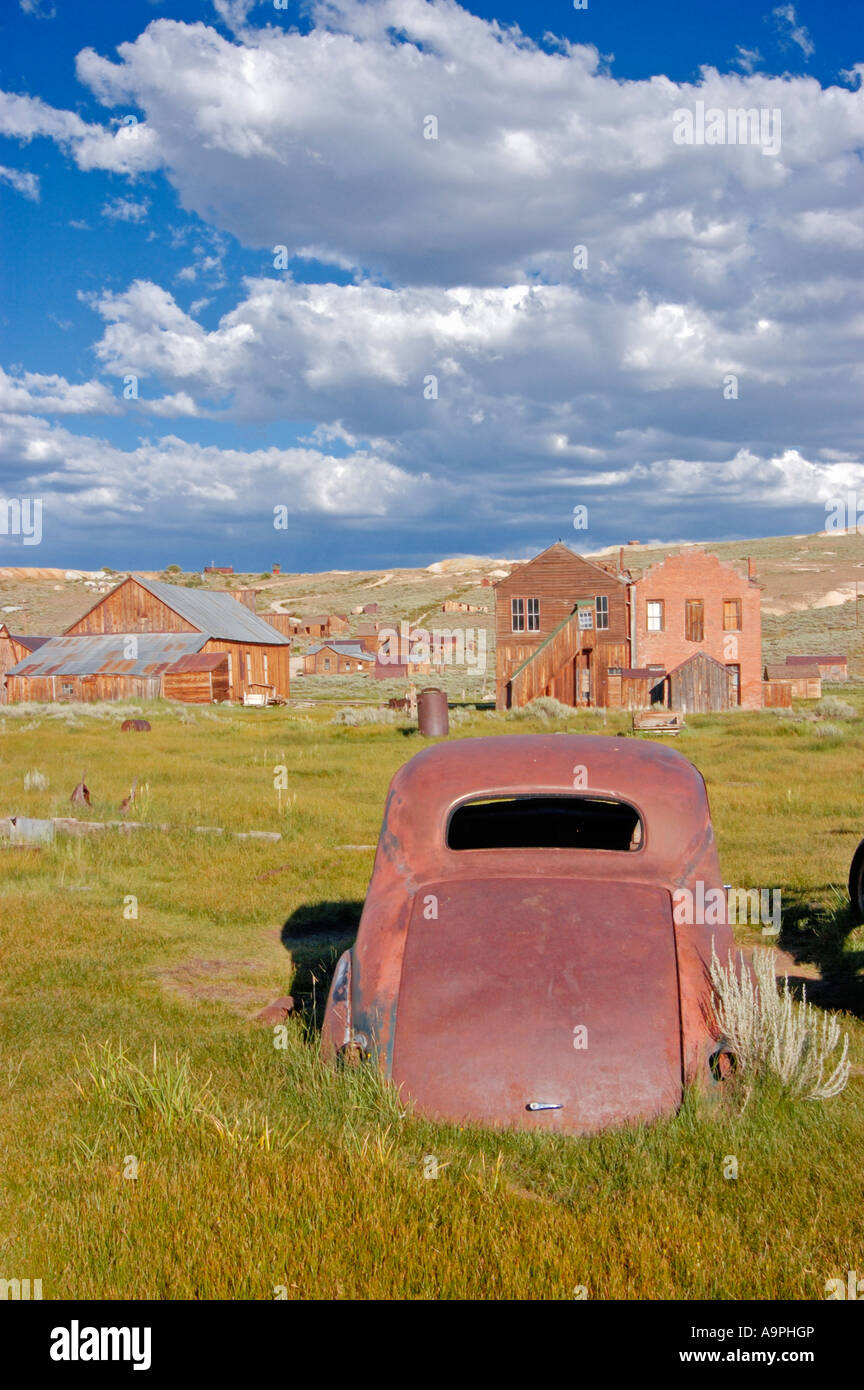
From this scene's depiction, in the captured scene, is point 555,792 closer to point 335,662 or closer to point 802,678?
point 802,678

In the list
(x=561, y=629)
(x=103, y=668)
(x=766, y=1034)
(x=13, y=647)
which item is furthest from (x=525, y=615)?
(x=766, y=1034)

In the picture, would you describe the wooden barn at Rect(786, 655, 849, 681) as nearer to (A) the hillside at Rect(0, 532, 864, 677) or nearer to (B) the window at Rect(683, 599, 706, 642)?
(A) the hillside at Rect(0, 532, 864, 677)

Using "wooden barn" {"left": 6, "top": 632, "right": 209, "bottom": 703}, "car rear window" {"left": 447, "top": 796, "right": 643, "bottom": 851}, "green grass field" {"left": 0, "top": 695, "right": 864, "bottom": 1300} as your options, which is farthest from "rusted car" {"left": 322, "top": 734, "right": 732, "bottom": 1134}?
A: "wooden barn" {"left": 6, "top": 632, "right": 209, "bottom": 703}

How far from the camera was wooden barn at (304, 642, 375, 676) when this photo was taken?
75.3 metres

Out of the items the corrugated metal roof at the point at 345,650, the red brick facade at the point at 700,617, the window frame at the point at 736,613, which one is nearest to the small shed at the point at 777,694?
the red brick facade at the point at 700,617

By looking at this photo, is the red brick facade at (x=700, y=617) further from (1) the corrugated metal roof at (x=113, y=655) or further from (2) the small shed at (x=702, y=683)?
(1) the corrugated metal roof at (x=113, y=655)

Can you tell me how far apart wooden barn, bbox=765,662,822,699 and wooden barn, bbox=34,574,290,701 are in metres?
25.4

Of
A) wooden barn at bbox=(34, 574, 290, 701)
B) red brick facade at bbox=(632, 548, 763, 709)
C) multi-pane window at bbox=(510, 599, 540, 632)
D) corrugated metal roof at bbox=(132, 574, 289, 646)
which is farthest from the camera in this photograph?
corrugated metal roof at bbox=(132, 574, 289, 646)

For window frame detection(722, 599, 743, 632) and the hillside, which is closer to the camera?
window frame detection(722, 599, 743, 632)

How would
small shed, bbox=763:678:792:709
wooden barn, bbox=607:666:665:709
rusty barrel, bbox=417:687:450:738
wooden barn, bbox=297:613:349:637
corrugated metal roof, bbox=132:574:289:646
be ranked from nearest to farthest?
rusty barrel, bbox=417:687:450:738 < wooden barn, bbox=607:666:665:709 < small shed, bbox=763:678:792:709 < corrugated metal roof, bbox=132:574:289:646 < wooden barn, bbox=297:613:349:637

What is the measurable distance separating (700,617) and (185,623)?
25.0 metres

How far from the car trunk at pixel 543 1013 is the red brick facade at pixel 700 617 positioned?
34.1 m

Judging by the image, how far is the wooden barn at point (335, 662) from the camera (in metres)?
75.3
